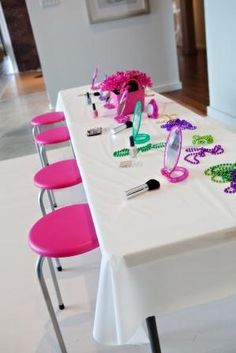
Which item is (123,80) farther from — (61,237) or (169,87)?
(169,87)

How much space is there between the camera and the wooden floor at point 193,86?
4.22 m

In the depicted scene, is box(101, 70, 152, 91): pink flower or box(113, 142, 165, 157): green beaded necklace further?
box(101, 70, 152, 91): pink flower

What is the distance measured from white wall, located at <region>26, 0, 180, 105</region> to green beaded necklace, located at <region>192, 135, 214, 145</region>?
3.56 m

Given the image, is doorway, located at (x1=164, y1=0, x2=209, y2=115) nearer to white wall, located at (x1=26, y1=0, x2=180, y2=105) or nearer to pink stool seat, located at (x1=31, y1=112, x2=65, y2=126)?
white wall, located at (x1=26, y1=0, x2=180, y2=105)

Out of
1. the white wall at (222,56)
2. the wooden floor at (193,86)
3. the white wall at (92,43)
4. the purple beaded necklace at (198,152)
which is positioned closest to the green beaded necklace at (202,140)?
the purple beaded necklace at (198,152)

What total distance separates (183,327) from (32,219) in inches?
51.3

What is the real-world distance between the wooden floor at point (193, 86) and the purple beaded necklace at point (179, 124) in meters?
2.34

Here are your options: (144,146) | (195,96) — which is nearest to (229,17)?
(195,96)

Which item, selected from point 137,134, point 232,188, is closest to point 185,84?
point 137,134

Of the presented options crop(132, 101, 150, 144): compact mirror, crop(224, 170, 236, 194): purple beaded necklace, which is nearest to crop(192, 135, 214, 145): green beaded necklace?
crop(132, 101, 150, 144): compact mirror

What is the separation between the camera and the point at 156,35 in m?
4.69

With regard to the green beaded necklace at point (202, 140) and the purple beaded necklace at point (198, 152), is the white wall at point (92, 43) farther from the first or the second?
the purple beaded necklace at point (198, 152)

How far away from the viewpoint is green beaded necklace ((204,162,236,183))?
1.06 metres

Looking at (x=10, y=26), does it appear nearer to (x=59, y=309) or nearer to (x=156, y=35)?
(x=156, y=35)
